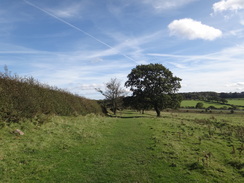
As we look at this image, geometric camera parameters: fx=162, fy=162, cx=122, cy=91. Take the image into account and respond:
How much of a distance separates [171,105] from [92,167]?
31309 mm

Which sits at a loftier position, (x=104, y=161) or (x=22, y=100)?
(x=22, y=100)

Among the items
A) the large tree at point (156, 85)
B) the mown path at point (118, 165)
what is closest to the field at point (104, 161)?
the mown path at point (118, 165)

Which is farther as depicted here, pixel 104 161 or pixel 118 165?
pixel 104 161

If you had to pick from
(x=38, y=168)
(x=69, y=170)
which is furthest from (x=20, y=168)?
(x=69, y=170)

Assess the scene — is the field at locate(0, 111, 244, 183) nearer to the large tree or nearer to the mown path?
the mown path

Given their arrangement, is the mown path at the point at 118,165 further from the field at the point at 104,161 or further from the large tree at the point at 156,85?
the large tree at the point at 156,85

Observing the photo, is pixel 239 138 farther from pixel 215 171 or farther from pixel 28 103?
pixel 28 103

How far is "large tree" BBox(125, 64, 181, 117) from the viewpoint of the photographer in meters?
35.2

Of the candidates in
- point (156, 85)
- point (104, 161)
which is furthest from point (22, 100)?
point (156, 85)

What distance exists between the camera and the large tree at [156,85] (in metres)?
35.2

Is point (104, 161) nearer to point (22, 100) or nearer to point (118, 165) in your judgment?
point (118, 165)

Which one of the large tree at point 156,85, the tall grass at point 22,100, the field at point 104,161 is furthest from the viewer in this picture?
the large tree at point 156,85

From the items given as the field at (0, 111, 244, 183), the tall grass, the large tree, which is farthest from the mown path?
the large tree

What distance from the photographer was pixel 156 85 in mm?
35844
